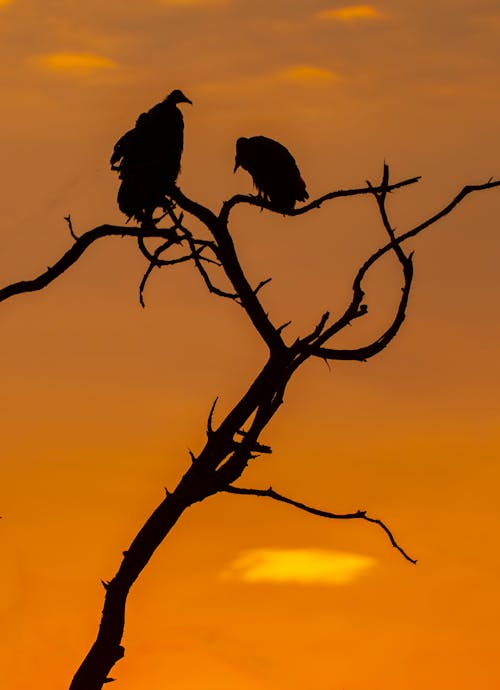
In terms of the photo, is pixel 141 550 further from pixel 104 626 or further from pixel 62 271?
pixel 62 271

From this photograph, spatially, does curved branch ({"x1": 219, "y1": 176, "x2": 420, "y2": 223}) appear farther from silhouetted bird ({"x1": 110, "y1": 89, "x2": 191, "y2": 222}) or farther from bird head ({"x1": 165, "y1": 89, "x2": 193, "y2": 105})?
bird head ({"x1": 165, "y1": 89, "x2": 193, "y2": 105})

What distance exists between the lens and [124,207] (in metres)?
11.8

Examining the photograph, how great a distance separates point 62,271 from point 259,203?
173 cm

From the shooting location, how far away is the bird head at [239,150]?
1520cm

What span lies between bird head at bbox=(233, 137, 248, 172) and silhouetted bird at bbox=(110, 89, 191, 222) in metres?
2.23

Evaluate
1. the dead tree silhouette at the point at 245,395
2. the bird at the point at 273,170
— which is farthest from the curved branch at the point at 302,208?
the bird at the point at 273,170

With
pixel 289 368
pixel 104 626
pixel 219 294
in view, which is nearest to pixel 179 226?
pixel 219 294

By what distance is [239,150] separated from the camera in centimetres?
1530

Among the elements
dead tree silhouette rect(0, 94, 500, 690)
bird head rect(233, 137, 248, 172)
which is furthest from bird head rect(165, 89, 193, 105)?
dead tree silhouette rect(0, 94, 500, 690)

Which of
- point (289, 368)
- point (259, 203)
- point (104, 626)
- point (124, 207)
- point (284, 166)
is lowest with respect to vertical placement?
point (104, 626)

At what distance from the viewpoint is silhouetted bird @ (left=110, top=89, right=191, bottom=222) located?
1109 cm

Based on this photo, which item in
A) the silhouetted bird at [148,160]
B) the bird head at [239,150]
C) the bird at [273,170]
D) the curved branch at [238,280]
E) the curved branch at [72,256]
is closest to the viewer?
the curved branch at [72,256]

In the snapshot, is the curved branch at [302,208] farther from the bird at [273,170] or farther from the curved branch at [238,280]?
the bird at [273,170]

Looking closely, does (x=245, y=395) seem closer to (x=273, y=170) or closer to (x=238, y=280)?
(x=238, y=280)
